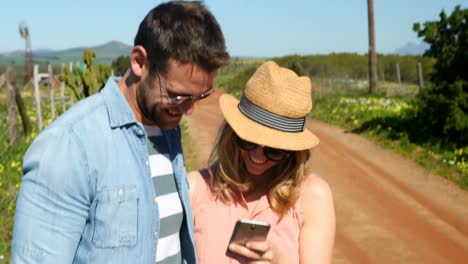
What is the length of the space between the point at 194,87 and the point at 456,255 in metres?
4.75

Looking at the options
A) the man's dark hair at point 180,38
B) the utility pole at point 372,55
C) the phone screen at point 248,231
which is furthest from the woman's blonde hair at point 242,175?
the utility pole at point 372,55

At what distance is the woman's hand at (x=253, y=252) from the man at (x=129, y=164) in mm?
185

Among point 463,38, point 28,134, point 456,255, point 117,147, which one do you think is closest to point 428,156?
point 463,38

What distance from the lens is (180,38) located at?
6.15 feet

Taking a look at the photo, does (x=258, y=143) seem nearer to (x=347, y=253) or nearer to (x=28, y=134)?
(x=347, y=253)

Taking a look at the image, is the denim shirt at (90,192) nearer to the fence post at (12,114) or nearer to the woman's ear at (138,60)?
the woman's ear at (138,60)

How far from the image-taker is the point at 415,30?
11656 mm

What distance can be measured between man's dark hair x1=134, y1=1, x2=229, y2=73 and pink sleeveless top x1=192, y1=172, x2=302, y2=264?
2.18 feet

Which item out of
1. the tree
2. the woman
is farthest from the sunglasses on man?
the tree

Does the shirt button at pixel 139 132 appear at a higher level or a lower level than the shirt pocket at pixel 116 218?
higher

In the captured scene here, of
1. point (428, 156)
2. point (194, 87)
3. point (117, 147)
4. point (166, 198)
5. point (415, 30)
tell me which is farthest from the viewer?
point (415, 30)

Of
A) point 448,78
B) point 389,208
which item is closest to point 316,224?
point 389,208

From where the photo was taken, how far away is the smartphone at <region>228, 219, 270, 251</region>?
2037 millimetres

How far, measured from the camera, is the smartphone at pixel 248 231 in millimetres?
2037
